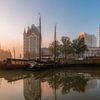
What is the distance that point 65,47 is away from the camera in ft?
246

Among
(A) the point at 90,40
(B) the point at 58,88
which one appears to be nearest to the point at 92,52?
(A) the point at 90,40

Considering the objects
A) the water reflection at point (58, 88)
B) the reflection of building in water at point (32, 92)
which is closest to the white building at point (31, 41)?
the water reflection at point (58, 88)

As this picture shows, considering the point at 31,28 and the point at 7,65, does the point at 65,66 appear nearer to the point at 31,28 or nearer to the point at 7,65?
the point at 7,65

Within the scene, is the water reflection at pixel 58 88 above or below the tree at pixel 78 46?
below

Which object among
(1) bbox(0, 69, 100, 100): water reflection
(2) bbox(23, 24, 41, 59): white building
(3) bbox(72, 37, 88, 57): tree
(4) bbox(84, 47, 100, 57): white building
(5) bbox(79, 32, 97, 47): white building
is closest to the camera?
(1) bbox(0, 69, 100, 100): water reflection

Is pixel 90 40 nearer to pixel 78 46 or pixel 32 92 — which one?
pixel 78 46

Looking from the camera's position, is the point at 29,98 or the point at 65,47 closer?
the point at 29,98

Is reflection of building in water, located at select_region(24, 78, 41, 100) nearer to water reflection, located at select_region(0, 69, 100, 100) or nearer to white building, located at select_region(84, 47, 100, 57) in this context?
water reflection, located at select_region(0, 69, 100, 100)

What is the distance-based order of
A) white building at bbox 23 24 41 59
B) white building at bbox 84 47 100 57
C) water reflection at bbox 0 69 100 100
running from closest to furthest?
water reflection at bbox 0 69 100 100 < white building at bbox 84 47 100 57 < white building at bbox 23 24 41 59

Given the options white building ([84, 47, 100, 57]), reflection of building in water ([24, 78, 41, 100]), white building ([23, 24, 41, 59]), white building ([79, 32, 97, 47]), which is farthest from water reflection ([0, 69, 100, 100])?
white building ([79, 32, 97, 47])

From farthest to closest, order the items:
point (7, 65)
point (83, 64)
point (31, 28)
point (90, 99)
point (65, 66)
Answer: point (31, 28)
point (83, 64)
point (65, 66)
point (7, 65)
point (90, 99)

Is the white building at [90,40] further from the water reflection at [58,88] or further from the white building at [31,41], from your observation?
the water reflection at [58,88]

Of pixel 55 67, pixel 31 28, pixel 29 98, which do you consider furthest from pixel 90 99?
pixel 31 28

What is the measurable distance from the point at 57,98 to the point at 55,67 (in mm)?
35249
